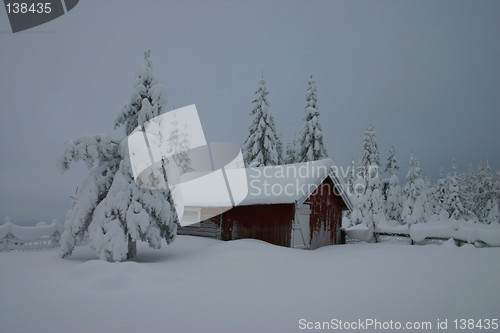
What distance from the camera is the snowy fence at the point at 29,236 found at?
17.0 m

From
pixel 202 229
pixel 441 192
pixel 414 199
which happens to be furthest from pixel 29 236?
pixel 441 192

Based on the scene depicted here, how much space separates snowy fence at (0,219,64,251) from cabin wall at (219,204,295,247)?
9.24 metres

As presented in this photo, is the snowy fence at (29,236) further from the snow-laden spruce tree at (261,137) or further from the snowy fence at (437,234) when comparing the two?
the snow-laden spruce tree at (261,137)

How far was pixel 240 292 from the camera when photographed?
9.37 meters

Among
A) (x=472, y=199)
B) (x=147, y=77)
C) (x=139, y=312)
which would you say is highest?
(x=147, y=77)

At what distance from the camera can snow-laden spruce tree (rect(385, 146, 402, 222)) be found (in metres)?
47.6

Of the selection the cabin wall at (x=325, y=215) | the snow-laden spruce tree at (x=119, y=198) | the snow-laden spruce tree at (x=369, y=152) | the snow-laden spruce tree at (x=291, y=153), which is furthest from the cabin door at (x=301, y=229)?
the snow-laden spruce tree at (x=291, y=153)

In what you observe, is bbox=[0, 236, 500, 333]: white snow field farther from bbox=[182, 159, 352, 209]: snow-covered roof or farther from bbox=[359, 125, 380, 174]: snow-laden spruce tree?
bbox=[359, 125, 380, 174]: snow-laden spruce tree

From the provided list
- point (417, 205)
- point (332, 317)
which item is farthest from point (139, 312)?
point (417, 205)

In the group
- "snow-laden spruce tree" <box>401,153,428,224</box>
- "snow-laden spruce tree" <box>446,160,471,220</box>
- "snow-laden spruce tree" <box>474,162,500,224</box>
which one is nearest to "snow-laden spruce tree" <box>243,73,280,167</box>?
"snow-laden spruce tree" <box>401,153,428,224</box>

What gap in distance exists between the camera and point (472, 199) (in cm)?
5719

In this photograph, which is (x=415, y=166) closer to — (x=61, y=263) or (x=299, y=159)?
(x=299, y=159)

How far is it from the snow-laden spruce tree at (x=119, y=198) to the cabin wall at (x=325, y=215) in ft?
30.6

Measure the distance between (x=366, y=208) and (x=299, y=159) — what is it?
1245cm
